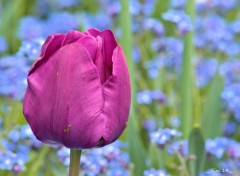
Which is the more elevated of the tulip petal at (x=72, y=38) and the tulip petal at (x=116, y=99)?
the tulip petal at (x=72, y=38)

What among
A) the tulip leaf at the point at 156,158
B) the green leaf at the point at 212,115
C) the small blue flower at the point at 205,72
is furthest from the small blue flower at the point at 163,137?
the small blue flower at the point at 205,72

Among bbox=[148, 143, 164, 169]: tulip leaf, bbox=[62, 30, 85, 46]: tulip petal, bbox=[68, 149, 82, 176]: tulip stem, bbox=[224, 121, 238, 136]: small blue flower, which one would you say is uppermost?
bbox=[62, 30, 85, 46]: tulip petal

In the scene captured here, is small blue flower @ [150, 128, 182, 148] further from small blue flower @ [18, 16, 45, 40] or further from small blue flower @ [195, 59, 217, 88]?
small blue flower @ [18, 16, 45, 40]

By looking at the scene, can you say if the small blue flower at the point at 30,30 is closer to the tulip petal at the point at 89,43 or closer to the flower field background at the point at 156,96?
the flower field background at the point at 156,96

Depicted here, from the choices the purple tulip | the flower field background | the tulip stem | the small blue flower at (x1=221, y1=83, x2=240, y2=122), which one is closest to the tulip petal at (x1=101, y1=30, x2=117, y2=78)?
the purple tulip

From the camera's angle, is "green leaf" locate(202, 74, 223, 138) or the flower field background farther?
"green leaf" locate(202, 74, 223, 138)

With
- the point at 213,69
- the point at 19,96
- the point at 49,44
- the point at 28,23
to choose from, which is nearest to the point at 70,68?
the point at 49,44

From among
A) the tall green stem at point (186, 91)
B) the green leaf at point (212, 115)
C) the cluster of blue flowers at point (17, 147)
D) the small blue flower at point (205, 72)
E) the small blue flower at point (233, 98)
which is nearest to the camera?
the cluster of blue flowers at point (17, 147)

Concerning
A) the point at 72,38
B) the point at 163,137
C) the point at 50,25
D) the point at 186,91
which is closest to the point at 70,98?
the point at 72,38
